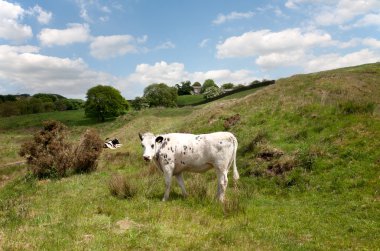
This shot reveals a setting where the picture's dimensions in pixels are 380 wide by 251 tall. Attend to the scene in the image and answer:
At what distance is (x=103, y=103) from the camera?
242 ft

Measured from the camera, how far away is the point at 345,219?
9867mm

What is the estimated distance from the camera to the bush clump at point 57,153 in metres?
18.8

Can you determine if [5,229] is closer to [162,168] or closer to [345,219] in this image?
[162,168]

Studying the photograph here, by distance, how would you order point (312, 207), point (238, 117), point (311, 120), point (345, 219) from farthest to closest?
1. point (238, 117)
2. point (311, 120)
3. point (312, 207)
4. point (345, 219)

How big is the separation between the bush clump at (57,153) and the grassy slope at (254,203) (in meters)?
1.24

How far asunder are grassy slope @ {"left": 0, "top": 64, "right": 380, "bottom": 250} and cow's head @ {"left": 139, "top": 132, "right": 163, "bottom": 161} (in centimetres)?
139

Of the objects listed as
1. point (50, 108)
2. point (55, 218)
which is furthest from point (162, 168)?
point (50, 108)

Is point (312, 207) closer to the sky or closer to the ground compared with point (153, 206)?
closer to the ground

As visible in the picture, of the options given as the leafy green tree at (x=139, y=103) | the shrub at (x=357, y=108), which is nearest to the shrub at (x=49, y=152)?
the shrub at (x=357, y=108)

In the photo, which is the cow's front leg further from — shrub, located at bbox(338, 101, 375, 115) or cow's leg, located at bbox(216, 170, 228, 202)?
shrub, located at bbox(338, 101, 375, 115)

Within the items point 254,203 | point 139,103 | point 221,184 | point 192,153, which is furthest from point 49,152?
point 139,103

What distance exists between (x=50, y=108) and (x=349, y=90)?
343 ft

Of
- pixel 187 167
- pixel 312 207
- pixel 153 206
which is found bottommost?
pixel 312 207

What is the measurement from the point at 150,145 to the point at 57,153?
377 inches
